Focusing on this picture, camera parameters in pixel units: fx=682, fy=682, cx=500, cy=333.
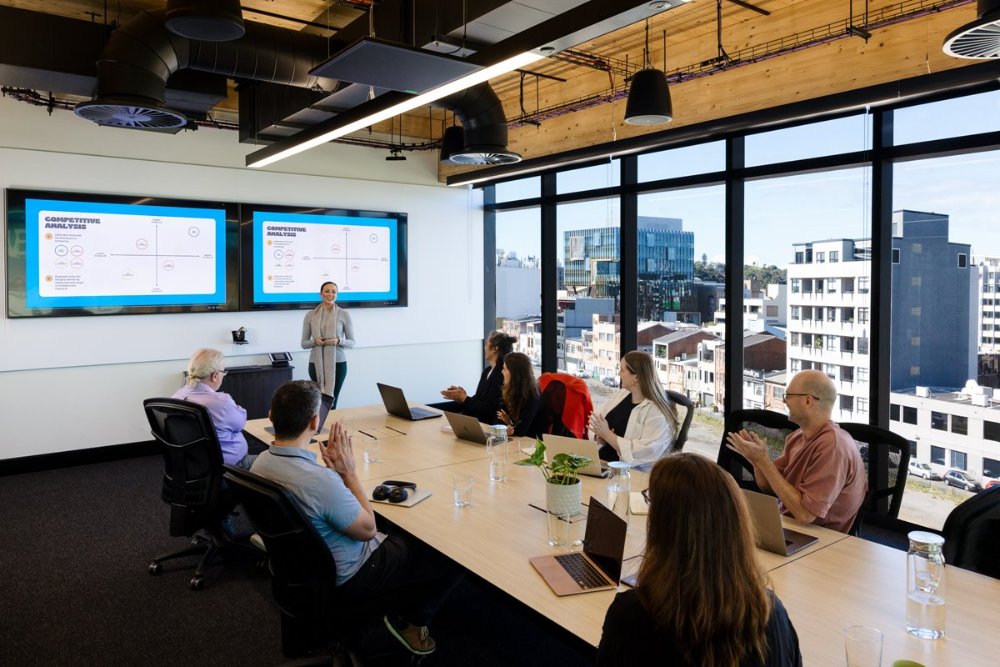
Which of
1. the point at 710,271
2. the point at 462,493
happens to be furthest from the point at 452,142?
the point at 462,493

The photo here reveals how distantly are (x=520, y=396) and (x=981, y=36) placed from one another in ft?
9.32

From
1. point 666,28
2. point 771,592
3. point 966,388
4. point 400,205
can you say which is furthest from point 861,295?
point 400,205

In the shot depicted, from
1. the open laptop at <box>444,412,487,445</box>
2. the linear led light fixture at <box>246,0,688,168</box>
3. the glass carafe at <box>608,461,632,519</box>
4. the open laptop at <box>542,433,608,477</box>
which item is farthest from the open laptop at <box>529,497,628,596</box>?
the linear led light fixture at <box>246,0,688,168</box>

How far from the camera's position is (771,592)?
1437 mm

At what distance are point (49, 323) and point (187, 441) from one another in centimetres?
336

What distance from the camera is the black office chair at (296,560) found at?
2.21m

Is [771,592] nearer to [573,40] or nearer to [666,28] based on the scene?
[573,40]

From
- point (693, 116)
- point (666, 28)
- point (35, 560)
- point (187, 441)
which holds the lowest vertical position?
point (35, 560)

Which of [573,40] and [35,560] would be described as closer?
[573,40]

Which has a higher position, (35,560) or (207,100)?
(207,100)

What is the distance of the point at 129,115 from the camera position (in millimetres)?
3754

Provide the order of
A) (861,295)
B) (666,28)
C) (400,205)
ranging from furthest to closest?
(400,205) → (666,28) → (861,295)

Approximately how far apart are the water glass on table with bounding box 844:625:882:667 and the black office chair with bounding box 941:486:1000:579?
887mm

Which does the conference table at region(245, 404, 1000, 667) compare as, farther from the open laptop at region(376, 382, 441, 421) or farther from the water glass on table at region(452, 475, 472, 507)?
the open laptop at region(376, 382, 441, 421)
